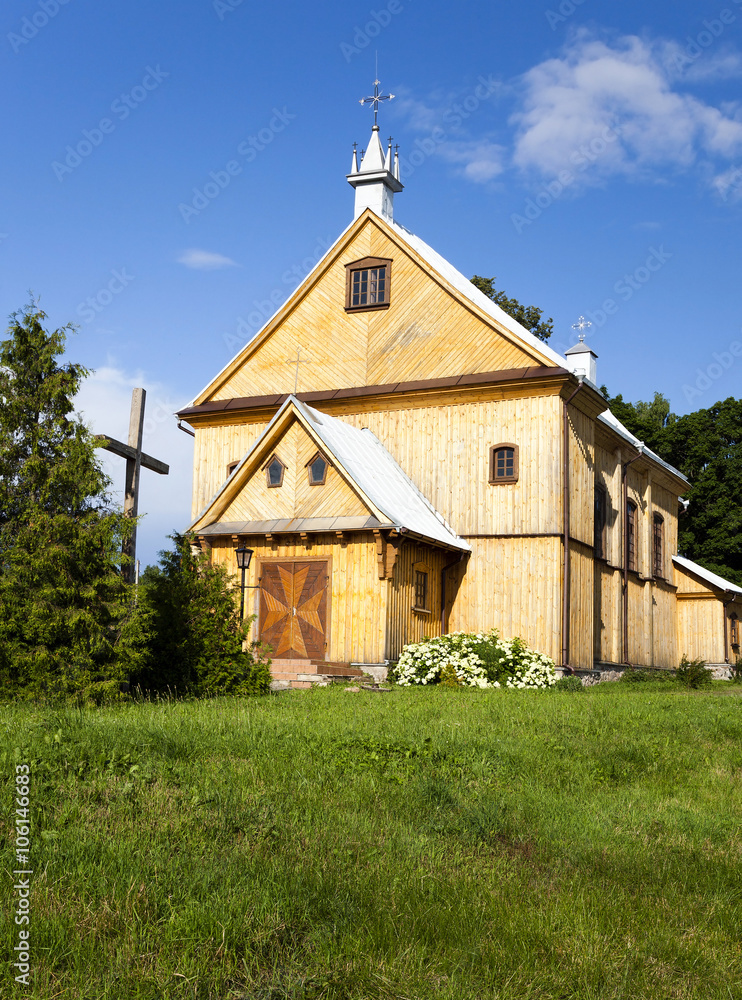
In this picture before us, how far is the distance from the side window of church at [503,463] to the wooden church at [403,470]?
0.19 ft

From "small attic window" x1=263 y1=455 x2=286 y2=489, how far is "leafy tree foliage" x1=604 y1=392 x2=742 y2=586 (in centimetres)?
2832

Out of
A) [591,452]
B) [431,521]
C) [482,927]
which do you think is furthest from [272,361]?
[482,927]

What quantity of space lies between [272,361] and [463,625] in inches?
360

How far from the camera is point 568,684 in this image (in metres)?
19.9

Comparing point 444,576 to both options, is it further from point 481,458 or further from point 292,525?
point 292,525

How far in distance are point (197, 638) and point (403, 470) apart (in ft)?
35.1

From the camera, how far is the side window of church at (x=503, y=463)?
893 inches

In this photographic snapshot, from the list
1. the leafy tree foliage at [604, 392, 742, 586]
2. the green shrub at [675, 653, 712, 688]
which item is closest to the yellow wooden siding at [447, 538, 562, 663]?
the green shrub at [675, 653, 712, 688]

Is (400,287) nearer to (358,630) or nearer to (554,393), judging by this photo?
(554,393)

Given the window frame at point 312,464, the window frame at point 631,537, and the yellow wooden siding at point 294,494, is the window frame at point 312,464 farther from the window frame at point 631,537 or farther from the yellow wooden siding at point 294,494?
the window frame at point 631,537

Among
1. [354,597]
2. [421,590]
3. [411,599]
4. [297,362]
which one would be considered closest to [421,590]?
[421,590]

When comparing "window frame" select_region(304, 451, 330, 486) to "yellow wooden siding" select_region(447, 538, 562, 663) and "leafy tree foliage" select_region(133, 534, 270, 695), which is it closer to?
"yellow wooden siding" select_region(447, 538, 562, 663)

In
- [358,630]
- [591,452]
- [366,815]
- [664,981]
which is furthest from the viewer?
[591,452]

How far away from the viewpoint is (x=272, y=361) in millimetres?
26141
